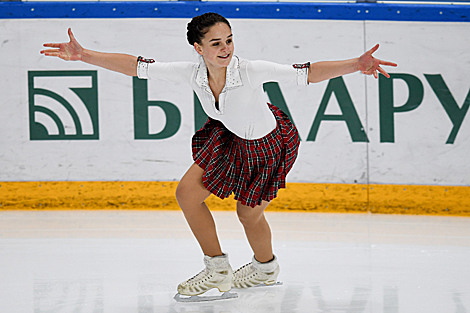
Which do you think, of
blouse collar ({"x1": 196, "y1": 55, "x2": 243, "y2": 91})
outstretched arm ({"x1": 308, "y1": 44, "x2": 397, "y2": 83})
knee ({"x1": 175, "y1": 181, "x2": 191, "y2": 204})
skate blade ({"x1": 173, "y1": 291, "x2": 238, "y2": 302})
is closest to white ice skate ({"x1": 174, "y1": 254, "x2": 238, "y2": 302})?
skate blade ({"x1": 173, "y1": 291, "x2": 238, "y2": 302})

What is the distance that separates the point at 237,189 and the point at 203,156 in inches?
7.7

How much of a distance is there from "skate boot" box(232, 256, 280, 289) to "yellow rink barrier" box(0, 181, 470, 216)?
180cm

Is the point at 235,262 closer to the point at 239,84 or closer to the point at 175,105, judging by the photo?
the point at 239,84

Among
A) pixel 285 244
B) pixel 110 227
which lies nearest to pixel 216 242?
pixel 285 244

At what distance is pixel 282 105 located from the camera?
4258 mm

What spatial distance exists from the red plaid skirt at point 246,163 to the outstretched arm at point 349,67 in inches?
14.3

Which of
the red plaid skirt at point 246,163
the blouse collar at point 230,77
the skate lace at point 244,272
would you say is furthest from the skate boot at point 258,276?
the blouse collar at point 230,77

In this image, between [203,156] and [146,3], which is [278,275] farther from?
[146,3]

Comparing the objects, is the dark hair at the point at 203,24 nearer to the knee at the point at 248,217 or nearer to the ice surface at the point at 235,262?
the knee at the point at 248,217

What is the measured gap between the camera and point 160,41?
14.1 ft

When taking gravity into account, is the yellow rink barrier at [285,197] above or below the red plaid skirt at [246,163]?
below

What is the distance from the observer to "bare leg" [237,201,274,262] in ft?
7.78

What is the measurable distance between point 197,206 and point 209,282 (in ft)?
1.04

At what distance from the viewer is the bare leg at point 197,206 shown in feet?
7.37
